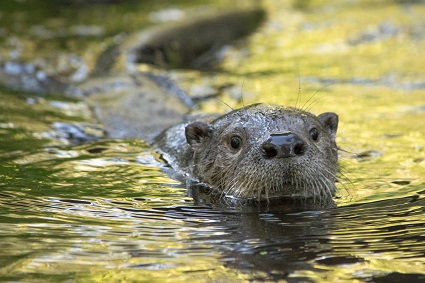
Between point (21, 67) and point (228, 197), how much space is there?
20.1 feet

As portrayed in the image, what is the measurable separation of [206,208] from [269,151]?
22.7 inches

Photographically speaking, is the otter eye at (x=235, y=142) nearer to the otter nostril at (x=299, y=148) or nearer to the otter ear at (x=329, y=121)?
the otter nostril at (x=299, y=148)

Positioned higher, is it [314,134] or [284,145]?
[314,134]

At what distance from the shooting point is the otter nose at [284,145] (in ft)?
15.6

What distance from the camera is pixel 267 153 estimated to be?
4906 mm

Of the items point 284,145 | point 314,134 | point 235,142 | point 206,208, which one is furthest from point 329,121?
point 206,208

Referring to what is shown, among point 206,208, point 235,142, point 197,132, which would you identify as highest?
point 197,132

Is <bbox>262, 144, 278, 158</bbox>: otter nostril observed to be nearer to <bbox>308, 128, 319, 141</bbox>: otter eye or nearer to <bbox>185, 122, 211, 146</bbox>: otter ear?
<bbox>308, 128, 319, 141</bbox>: otter eye

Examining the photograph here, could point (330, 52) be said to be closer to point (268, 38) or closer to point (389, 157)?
point (268, 38)

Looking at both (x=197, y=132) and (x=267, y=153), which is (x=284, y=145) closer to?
(x=267, y=153)

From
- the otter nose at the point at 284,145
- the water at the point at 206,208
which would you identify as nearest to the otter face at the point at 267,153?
the otter nose at the point at 284,145

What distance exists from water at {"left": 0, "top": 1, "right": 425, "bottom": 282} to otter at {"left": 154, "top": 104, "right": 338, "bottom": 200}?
0.19m

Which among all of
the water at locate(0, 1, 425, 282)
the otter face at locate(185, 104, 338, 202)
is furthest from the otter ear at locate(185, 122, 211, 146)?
the water at locate(0, 1, 425, 282)

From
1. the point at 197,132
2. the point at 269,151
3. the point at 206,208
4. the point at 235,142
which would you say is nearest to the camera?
the point at 269,151
